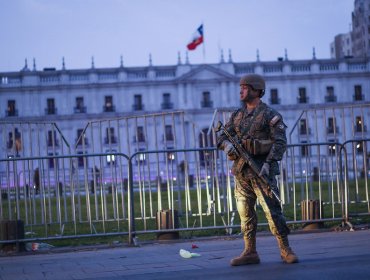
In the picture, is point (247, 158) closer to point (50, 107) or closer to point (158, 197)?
point (158, 197)

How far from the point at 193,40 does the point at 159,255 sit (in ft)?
132

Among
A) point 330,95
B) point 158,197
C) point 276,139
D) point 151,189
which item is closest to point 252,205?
point 276,139

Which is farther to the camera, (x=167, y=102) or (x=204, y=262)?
(x=167, y=102)

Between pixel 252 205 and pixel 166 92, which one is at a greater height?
pixel 166 92

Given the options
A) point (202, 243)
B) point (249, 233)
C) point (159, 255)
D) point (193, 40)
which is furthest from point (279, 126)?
point (193, 40)

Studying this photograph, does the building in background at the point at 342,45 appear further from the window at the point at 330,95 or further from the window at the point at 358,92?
the window at the point at 330,95

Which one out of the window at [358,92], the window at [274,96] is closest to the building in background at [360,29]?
the window at [358,92]

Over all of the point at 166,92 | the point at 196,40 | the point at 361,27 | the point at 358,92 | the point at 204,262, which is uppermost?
the point at 361,27

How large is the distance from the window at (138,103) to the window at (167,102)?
1698mm

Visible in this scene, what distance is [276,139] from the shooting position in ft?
16.9

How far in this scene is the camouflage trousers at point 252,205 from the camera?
5.20 meters

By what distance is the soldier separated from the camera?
5.18 metres

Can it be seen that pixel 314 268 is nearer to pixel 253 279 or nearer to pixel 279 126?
pixel 253 279

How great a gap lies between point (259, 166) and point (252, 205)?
0.37m
